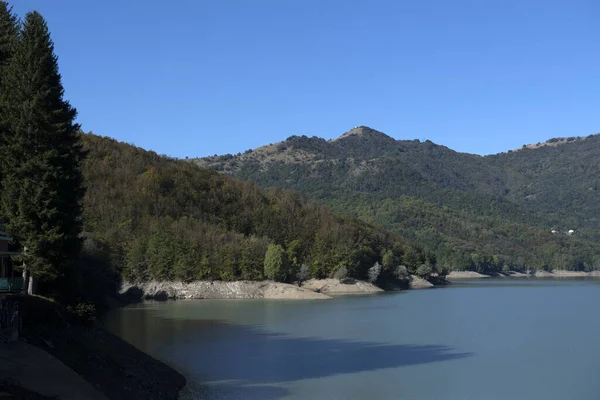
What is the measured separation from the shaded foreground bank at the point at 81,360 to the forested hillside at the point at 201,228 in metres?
49.3

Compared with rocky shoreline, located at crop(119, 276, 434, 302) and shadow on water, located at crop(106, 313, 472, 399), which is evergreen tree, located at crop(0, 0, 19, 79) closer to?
shadow on water, located at crop(106, 313, 472, 399)

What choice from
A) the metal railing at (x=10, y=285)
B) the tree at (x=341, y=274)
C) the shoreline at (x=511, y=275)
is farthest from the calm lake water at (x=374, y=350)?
the shoreline at (x=511, y=275)

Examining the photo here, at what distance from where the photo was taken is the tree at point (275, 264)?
96875 mm

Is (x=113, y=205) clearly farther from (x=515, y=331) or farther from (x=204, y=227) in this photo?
(x=515, y=331)

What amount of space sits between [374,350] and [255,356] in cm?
767

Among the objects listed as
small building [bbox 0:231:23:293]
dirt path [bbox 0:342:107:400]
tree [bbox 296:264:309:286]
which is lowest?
dirt path [bbox 0:342:107:400]

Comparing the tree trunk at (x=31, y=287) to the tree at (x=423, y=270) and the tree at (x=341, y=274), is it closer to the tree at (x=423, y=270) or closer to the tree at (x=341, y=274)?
the tree at (x=341, y=274)

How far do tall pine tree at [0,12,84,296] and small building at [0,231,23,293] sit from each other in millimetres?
782

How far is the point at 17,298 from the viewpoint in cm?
2423

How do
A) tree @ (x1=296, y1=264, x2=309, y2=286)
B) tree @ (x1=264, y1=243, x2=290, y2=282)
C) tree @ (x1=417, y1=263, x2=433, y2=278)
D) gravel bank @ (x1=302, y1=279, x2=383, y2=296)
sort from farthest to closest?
tree @ (x1=417, y1=263, x2=433, y2=278) < tree @ (x1=296, y1=264, x2=309, y2=286) < gravel bank @ (x1=302, y1=279, x2=383, y2=296) < tree @ (x1=264, y1=243, x2=290, y2=282)

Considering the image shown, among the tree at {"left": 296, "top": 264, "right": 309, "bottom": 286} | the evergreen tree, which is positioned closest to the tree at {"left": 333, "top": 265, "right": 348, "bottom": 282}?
the tree at {"left": 296, "top": 264, "right": 309, "bottom": 286}

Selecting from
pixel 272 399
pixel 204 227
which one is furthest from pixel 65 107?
pixel 204 227

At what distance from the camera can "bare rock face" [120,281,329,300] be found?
89.6m

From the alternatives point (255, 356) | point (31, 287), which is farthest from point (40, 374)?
point (255, 356)
